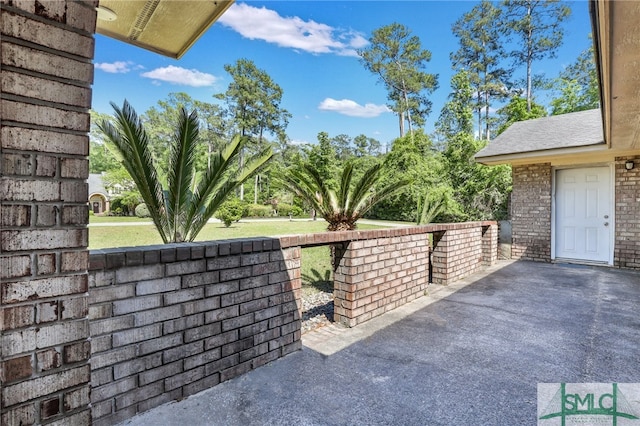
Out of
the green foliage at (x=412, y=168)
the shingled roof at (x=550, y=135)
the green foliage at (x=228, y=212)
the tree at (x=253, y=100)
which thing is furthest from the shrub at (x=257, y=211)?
the shingled roof at (x=550, y=135)

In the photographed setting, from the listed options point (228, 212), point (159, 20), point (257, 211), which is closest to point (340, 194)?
point (159, 20)

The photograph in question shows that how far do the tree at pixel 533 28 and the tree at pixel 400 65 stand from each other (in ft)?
19.3

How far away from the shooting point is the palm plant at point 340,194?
237 inches

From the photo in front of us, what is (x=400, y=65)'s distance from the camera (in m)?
26.8

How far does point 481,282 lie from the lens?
582 cm

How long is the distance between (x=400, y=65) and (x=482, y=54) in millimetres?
6080

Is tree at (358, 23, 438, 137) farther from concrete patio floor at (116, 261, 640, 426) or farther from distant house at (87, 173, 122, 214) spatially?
concrete patio floor at (116, 261, 640, 426)

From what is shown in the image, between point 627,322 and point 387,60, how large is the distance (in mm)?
26580

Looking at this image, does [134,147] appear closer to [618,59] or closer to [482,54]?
[618,59]

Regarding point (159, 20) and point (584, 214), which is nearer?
point (159, 20)

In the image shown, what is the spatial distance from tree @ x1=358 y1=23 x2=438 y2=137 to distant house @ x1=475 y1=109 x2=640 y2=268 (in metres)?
19.3
